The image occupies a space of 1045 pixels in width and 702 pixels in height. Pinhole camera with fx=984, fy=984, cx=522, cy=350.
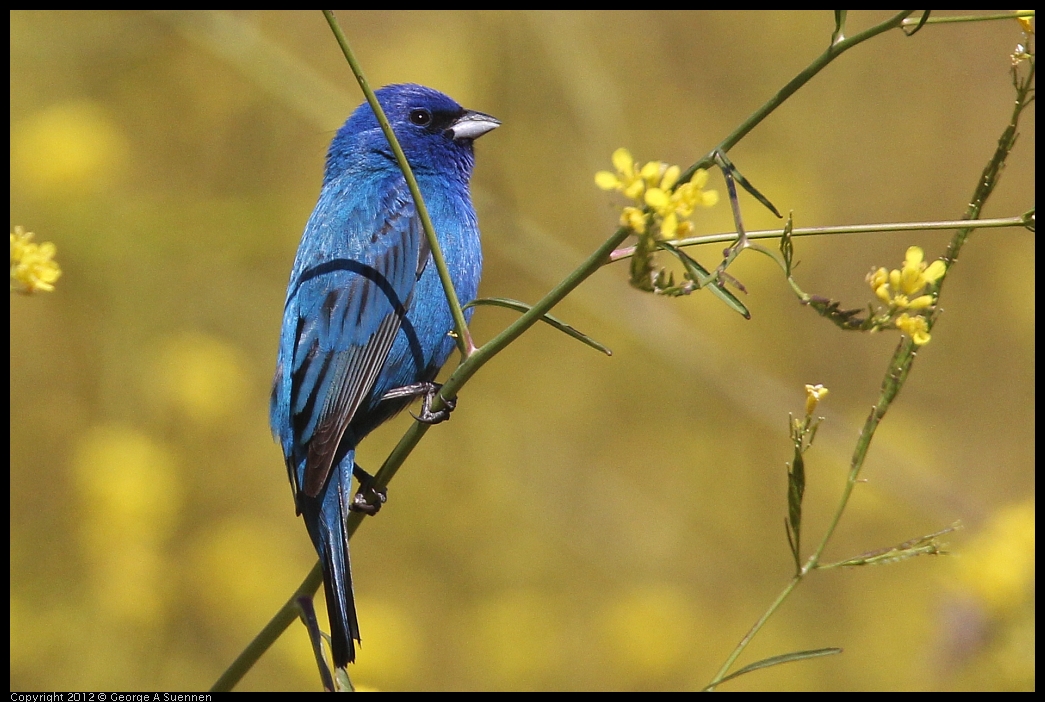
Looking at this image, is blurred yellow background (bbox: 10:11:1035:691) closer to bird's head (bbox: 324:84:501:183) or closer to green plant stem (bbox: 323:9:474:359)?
bird's head (bbox: 324:84:501:183)

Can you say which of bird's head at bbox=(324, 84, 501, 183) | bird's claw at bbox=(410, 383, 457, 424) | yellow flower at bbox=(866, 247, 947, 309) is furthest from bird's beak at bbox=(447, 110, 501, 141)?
yellow flower at bbox=(866, 247, 947, 309)

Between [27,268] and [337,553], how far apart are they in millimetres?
1543

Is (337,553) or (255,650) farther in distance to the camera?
(337,553)

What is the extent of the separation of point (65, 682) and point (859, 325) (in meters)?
4.11

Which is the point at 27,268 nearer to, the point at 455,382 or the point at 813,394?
the point at 455,382

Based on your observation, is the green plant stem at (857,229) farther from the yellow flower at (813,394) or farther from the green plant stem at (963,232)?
the yellow flower at (813,394)

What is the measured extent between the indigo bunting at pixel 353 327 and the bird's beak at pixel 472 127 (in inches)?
8.2

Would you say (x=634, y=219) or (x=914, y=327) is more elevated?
(x=914, y=327)

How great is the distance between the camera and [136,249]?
5.43 meters

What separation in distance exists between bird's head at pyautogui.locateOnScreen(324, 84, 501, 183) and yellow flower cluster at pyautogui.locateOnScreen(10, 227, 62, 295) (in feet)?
7.97

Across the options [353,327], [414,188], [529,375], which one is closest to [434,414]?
[414,188]

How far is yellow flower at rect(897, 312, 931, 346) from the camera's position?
1714 mm

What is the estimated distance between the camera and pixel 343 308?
3.45 metres

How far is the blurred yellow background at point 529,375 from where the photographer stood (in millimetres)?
4984
